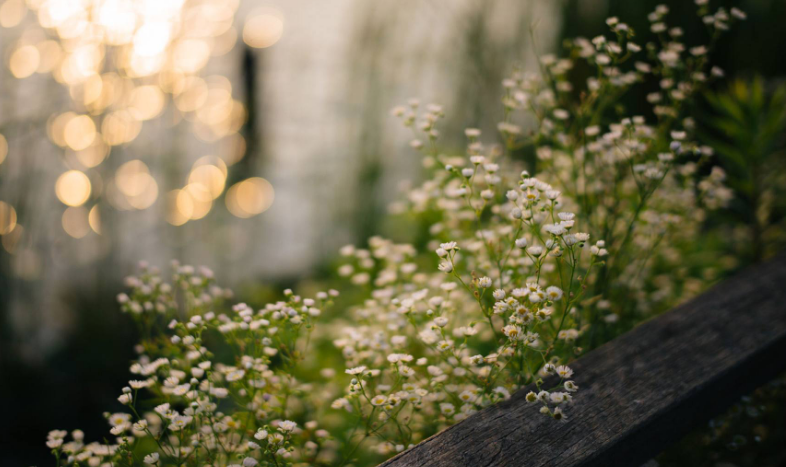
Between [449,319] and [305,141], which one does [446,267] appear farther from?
[305,141]

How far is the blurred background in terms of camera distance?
6.58 ft

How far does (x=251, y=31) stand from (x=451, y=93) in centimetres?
105

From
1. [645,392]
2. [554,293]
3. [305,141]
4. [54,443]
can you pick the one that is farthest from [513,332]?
[305,141]

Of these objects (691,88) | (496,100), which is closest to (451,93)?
(496,100)

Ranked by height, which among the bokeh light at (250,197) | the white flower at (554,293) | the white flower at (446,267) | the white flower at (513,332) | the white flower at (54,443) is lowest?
the bokeh light at (250,197)

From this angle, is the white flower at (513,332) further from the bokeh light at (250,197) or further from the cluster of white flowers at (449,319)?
the bokeh light at (250,197)

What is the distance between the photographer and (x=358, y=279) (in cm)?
117

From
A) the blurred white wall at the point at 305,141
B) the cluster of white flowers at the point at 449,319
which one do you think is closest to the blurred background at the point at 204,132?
the blurred white wall at the point at 305,141

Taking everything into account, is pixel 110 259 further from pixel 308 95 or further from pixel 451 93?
pixel 451 93

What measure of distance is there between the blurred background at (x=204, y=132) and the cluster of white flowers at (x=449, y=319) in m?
0.96

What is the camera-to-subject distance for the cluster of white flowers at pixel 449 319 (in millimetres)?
827

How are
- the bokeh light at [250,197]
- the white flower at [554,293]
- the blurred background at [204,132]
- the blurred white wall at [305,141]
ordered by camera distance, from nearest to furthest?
the white flower at [554,293] < the blurred background at [204,132] < the blurred white wall at [305,141] < the bokeh light at [250,197]

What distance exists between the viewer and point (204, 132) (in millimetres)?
2494

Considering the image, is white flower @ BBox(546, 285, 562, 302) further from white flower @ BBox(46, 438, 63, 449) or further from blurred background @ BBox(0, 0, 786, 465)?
blurred background @ BBox(0, 0, 786, 465)
